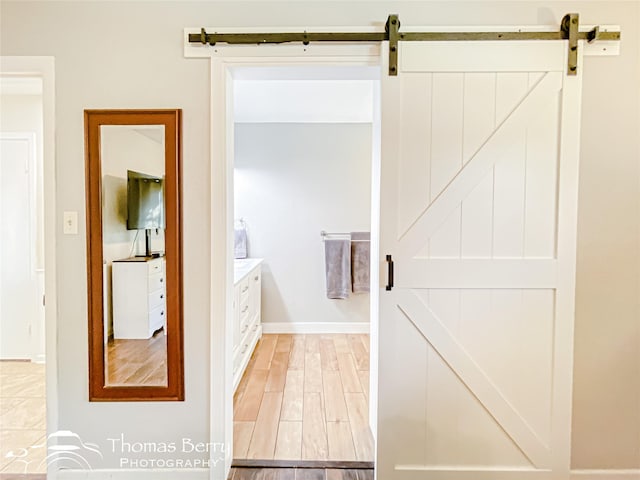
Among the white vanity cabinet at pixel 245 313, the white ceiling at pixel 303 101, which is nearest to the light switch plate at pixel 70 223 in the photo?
the white vanity cabinet at pixel 245 313

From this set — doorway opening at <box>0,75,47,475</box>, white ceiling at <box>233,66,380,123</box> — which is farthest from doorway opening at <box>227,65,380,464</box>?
doorway opening at <box>0,75,47,475</box>

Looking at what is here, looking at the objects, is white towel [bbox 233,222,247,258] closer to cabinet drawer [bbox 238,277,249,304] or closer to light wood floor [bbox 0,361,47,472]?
cabinet drawer [bbox 238,277,249,304]

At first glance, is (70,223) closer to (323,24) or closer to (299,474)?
(323,24)

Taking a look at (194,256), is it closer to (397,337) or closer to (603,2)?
(397,337)

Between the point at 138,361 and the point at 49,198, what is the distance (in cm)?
89

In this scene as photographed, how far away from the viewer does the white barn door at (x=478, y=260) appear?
149cm

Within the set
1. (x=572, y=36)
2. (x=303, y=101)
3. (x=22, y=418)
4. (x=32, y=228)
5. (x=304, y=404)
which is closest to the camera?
(x=572, y=36)

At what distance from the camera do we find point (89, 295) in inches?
63.0

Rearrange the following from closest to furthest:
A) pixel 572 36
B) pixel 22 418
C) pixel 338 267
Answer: pixel 572 36, pixel 22 418, pixel 338 267

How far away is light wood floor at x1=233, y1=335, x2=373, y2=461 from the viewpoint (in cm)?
186

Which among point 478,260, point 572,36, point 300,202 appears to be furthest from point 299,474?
point 300,202

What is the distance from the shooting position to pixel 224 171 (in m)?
1.58

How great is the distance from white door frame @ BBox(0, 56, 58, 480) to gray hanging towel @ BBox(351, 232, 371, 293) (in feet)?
8.63

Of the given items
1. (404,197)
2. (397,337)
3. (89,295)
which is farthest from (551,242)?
(89,295)
